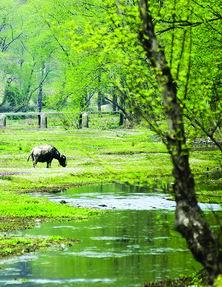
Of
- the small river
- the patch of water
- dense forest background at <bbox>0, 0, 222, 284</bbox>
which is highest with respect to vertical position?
dense forest background at <bbox>0, 0, 222, 284</bbox>

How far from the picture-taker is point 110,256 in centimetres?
2292

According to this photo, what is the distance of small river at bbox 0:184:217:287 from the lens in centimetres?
2038

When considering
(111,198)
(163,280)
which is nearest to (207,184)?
(111,198)

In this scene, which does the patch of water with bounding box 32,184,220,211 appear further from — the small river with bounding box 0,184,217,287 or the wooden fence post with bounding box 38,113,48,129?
the wooden fence post with bounding box 38,113,48,129

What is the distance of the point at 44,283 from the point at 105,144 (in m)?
49.5

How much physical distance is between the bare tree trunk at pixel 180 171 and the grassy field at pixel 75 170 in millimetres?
444

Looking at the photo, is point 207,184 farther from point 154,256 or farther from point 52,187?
point 154,256

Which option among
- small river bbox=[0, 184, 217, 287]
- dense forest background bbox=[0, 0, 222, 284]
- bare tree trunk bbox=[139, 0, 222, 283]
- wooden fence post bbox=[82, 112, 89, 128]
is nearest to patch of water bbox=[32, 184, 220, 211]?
small river bbox=[0, 184, 217, 287]

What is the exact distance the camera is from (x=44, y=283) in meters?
19.9

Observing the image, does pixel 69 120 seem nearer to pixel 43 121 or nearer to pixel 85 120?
pixel 85 120

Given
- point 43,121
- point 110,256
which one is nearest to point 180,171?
point 110,256

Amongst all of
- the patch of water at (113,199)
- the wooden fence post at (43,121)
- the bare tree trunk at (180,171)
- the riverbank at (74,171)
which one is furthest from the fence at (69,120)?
the bare tree trunk at (180,171)

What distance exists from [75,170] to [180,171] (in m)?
34.7

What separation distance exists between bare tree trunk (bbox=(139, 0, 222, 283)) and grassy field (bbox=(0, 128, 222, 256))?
444mm
